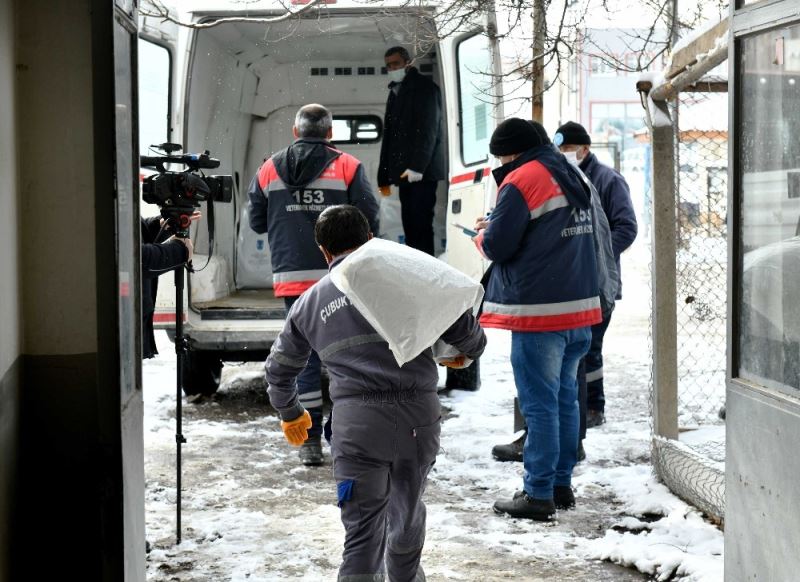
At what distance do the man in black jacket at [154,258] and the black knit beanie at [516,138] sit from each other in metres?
1.40

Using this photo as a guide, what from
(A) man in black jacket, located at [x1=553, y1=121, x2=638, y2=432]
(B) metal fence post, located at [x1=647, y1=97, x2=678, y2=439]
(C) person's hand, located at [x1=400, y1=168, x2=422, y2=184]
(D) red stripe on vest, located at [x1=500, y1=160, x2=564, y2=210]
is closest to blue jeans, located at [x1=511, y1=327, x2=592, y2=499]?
(D) red stripe on vest, located at [x1=500, y1=160, x2=564, y2=210]

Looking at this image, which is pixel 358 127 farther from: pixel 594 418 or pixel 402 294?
pixel 402 294

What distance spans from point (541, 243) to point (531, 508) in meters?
1.18

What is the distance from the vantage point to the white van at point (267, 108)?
7.35 metres

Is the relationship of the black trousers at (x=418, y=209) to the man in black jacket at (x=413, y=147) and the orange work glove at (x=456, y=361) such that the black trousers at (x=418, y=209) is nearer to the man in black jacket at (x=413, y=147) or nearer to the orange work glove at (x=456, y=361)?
the man in black jacket at (x=413, y=147)

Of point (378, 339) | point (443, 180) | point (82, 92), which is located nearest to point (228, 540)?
point (378, 339)

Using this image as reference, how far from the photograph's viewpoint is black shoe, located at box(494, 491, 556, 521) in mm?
5016

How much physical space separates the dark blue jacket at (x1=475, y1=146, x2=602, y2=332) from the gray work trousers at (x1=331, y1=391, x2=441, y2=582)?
158 centimetres

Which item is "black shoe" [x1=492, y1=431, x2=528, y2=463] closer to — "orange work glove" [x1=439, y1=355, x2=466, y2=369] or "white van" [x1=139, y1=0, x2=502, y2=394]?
"white van" [x1=139, y1=0, x2=502, y2=394]

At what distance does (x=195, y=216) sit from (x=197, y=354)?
3.24 meters

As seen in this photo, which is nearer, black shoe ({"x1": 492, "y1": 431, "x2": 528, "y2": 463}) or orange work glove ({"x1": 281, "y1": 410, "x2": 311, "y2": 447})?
orange work glove ({"x1": 281, "y1": 410, "x2": 311, "y2": 447})

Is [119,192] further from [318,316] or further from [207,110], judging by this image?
[207,110]

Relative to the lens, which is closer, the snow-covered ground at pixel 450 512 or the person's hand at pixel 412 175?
the snow-covered ground at pixel 450 512

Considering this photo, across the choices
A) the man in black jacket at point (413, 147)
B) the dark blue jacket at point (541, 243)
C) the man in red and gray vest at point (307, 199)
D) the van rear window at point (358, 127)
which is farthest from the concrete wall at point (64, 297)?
the van rear window at point (358, 127)
